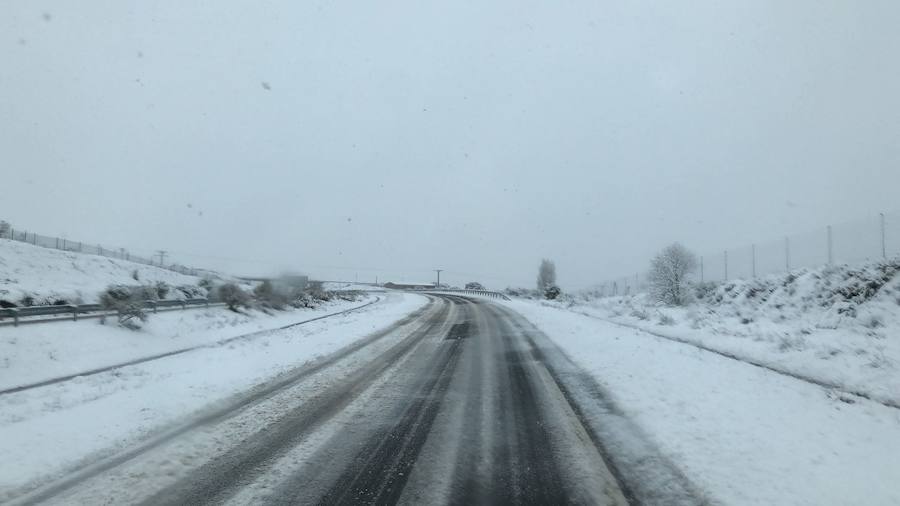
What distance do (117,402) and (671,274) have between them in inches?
1589

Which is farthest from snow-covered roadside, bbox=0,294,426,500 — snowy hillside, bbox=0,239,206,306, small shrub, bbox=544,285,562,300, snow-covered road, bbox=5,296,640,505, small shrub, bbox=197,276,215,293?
small shrub, bbox=544,285,562,300

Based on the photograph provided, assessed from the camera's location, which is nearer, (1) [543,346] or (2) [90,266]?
(1) [543,346]

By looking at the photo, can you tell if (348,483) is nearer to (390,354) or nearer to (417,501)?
(417,501)

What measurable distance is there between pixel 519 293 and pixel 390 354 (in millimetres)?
77505

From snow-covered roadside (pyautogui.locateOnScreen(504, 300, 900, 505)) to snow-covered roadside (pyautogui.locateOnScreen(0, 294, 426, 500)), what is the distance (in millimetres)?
6802

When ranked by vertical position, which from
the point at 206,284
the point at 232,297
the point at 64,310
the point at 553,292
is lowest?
the point at 64,310

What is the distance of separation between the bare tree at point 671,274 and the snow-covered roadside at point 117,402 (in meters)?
31.6

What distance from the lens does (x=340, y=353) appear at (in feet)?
48.5

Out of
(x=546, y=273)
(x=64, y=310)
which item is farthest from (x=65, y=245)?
(x=546, y=273)

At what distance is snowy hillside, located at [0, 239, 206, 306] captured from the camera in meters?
23.5

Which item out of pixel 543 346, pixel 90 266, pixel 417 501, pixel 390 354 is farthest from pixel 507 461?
pixel 90 266

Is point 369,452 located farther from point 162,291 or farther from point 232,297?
point 162,291

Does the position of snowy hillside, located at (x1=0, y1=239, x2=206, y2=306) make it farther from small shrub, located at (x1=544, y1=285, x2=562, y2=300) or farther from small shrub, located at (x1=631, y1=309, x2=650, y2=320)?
small shrub, located at (x1=544, y1=285, x2=562, y2=300)

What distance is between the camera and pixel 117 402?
8977mm
